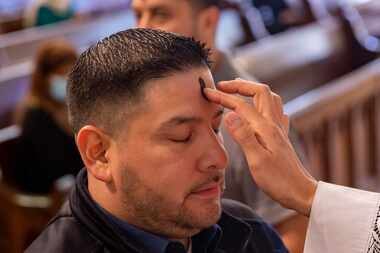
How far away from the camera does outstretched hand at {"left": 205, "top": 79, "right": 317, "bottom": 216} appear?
1641mm

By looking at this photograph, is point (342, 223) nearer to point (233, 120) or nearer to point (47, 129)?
point (233, 120)

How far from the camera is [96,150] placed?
1.63m

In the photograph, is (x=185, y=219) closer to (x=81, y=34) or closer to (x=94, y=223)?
(x=94, y=223)

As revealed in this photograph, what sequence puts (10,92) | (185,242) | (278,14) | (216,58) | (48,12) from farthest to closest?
1. (278,14)
2. (48,12)
3. (10,92)
4. (216,58)
5. (185,242)

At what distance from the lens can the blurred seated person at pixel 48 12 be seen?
7762 millimetres

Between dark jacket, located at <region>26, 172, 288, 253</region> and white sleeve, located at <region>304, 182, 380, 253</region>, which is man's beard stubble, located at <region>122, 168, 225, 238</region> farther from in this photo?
white sleeve, located at <region>304, 182, 380, 253</region>

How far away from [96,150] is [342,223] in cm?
56

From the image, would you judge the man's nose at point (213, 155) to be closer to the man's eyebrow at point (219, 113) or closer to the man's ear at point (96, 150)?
the man's eyebrow at point (219, 113)

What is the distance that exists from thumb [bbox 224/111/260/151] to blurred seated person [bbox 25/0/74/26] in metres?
6.37

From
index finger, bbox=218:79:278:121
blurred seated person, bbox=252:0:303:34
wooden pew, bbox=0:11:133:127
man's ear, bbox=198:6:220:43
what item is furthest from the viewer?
blurred seated person, bbox=252:0:303:34

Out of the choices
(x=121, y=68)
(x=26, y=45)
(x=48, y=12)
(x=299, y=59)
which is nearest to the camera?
(x=121, y=68)

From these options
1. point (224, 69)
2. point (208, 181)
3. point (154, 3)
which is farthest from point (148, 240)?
point (154, 3)

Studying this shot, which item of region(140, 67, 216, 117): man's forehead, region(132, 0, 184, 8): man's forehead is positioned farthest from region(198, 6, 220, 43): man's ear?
region(140, 67, 216, 117): man's forehead

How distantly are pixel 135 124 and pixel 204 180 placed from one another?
0.18m
